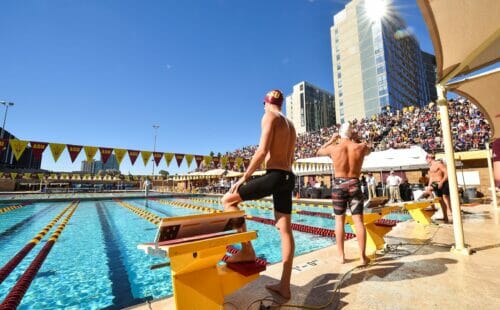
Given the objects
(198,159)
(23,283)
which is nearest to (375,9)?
(198,159)

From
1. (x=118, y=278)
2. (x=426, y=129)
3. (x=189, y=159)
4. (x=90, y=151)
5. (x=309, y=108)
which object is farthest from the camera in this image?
(x=309, y=108)

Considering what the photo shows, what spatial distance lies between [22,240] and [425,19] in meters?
9.50

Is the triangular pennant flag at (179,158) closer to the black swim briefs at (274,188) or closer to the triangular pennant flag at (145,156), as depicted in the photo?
the triangular pennant flag at (145,156)

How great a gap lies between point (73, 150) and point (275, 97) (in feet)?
54.8

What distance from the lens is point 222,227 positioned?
5.93 feet

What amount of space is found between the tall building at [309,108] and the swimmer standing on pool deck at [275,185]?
82.5 meters

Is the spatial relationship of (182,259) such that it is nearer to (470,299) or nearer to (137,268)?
(470,299)

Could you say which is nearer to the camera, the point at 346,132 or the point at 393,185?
the point at 346,132

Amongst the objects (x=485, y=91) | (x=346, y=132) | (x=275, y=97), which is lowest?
(x=346, y=132)

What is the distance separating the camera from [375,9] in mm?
53750

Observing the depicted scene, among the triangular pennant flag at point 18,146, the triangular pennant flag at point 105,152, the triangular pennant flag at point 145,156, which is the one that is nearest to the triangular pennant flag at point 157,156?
the triangular pennant flag at point 145,156

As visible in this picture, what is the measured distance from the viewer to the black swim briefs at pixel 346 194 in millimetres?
2873

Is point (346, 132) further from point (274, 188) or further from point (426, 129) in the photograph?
point (426, 129)

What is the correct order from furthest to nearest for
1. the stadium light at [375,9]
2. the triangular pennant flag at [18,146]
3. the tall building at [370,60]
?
the stadium light at [375,9]
the tall building at [370,60]
the triangular pennant flag at [18,146]
